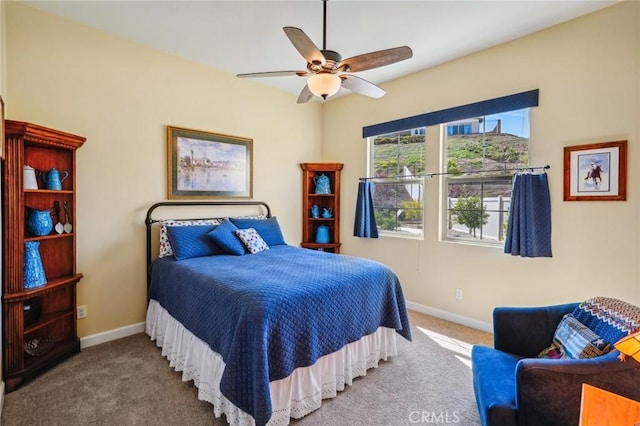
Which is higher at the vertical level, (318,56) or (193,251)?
(318,56)

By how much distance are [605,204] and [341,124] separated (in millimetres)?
3193

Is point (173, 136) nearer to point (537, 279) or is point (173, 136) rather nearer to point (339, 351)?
point (339, 351)

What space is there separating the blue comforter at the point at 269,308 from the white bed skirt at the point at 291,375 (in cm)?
10

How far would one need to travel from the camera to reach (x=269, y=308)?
1.76m

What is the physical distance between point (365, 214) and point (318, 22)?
2340 mm

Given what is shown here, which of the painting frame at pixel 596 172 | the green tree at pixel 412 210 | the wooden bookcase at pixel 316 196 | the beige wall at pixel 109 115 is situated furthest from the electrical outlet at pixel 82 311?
the painting frame at pixel 596 172

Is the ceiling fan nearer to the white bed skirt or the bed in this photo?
the bed

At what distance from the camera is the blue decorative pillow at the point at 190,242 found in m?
2.90

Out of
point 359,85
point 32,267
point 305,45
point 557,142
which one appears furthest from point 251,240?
point 557,142

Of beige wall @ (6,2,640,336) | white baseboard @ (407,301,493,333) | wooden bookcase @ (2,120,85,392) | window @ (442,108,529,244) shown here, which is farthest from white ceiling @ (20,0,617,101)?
white baseboard @ (407,301,493,333)

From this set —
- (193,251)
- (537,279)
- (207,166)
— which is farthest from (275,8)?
(537,279)

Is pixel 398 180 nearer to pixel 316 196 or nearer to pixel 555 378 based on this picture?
pixel 316 196

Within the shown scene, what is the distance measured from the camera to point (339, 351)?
2.20 metres

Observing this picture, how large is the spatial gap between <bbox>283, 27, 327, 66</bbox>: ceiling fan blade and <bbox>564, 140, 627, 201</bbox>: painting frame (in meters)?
2.30
